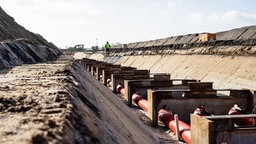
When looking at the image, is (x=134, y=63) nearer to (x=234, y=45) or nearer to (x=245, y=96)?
(x=234, y=45)

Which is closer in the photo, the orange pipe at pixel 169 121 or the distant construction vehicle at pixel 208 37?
the orange pipe at pixel 169 121

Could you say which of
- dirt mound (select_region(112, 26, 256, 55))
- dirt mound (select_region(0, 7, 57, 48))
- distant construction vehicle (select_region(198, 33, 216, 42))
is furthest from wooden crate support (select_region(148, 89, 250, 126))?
A: distant construction vehicle (select_region(198, 33, 216, 42))

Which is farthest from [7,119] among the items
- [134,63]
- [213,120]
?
[134,63]

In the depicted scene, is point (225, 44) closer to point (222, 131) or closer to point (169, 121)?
point (169, 121)

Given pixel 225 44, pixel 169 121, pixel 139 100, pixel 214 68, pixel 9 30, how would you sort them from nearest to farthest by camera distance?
pixel 169 121, pixel 139 100, pixel 214 68, pixel 225 44, pixel 9 30

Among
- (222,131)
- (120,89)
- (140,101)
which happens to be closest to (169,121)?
(140,101)

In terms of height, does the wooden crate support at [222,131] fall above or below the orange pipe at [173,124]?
above

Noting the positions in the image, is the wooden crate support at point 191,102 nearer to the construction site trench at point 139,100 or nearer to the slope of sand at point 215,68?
the construction site trench at point 139,100

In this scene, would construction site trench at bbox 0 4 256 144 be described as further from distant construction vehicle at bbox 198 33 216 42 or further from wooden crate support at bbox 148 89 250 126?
distant construction vehicle at bbox 198 33 216 42

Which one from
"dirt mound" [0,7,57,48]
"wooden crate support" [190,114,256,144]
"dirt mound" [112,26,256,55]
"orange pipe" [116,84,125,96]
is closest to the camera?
"wooden crate support" [190,114,256,144]

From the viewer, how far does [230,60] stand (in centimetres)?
1945

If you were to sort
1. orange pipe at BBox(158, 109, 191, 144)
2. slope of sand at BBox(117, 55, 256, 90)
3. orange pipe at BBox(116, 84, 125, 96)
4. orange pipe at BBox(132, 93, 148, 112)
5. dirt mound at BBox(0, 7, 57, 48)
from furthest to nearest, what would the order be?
dirt mound at BBox(0, 7, 57, 48) → orange pipe at BBox(116, 84, 125, 96) → slope of sand at BBox(117, 55, 256, 90) → orange pipe at BBox(132, 93, 148, 112) → orange pipe at BBox(158, 109, 191, 144)

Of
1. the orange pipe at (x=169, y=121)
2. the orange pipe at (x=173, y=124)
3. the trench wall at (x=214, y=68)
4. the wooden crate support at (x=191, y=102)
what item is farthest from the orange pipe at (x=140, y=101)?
the trench wall at (x=214, y=68)

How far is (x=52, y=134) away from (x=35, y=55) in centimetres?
1889
